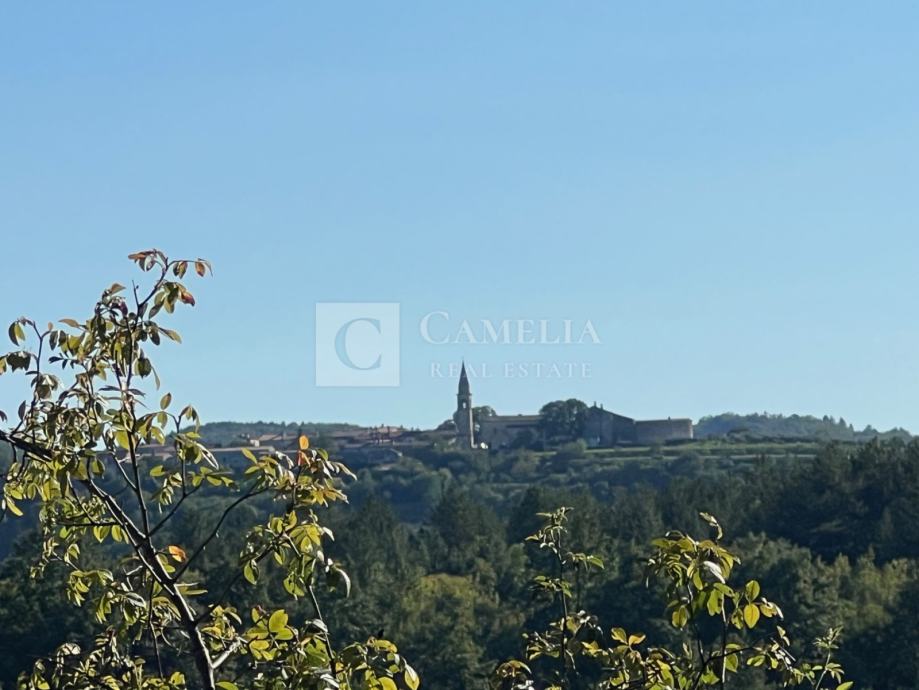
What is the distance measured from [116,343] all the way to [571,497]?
65842 mm

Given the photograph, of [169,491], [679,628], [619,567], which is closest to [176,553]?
[169,491]

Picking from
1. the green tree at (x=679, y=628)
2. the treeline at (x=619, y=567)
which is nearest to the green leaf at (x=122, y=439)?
the green tree at (x=679, y=628)

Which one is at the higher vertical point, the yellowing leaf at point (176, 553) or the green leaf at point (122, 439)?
the green leaf at point (122, 439)

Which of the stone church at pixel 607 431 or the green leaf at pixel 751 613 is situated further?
the stone church at pixel 607 431

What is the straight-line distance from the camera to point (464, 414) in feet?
512

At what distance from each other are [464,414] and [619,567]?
105 m

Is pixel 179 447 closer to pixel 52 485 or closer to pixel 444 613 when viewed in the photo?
pixel 52 485

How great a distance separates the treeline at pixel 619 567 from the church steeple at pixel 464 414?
7400 centimetres

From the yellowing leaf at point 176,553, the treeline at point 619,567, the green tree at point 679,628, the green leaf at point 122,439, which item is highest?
the green leaf at point 122,439

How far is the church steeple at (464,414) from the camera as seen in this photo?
155 m

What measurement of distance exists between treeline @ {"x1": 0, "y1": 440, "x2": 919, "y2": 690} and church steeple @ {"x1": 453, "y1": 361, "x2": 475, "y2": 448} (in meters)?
74.0

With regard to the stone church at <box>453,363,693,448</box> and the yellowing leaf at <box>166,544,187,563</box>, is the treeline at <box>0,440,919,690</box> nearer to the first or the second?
the yellowing leaf at <box>166,544,187,563</box>

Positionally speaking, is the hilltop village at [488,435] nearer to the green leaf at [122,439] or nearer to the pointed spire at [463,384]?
the pointed spire at [463,384]

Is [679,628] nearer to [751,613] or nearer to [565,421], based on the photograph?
[751,613]
